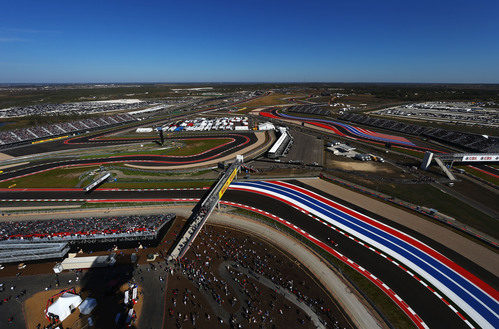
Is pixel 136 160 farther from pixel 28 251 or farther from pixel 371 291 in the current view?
pixel 371 291

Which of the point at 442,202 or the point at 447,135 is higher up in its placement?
the point at 447,135

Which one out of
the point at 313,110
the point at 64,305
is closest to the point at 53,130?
the point at 64,305

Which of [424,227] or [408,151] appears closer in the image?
[424,227]

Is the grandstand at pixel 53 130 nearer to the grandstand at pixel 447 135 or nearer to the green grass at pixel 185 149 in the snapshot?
the green grass at pixel 185 149

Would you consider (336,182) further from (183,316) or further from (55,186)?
(55,186)

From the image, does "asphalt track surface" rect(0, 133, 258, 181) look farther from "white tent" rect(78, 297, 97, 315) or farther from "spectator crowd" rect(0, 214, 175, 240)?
"white tent" rect(78, 297, 97, 315)
